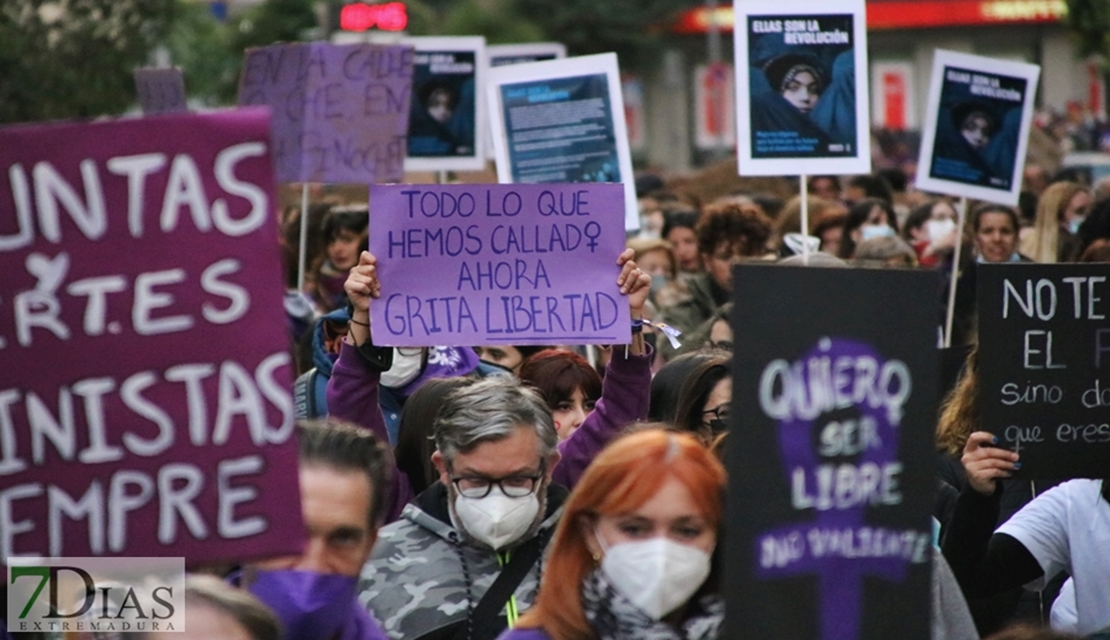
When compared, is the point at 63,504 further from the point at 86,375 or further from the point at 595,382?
the point at 595,382

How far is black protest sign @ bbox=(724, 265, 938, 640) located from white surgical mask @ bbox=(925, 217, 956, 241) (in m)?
8.72

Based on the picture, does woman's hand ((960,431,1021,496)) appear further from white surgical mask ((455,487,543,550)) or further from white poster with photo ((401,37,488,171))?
white poster with photo ((401,37,488,171))

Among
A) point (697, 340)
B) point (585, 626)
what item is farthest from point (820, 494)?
point (697, 340)

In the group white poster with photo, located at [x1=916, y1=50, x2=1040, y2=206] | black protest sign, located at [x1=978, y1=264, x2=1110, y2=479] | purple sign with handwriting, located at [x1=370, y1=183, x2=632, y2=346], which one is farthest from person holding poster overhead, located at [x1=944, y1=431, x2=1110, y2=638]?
white poster with photo, located at [x1=916, y1=50, x2=1040, y2=206]

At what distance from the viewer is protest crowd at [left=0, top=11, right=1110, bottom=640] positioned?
3355 millimetres

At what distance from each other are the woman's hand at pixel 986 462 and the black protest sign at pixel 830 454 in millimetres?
1358

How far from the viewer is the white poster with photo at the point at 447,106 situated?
11555mm

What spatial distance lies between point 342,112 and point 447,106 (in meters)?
2.62

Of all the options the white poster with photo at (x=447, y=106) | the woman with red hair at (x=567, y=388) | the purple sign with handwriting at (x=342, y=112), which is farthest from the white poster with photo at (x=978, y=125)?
the woman with red hair at (x=567, y=388)

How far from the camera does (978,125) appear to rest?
34.4 feet

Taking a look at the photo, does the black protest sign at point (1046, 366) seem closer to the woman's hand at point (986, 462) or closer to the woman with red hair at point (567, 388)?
the woman's hand at point (986, 462)

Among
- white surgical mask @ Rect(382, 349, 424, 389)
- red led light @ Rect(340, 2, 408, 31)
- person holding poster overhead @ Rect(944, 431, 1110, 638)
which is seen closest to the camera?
person holding poster overhead @ Rect(944, 431, 1110, 638)

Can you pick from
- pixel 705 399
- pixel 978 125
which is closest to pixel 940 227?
pixel 978 125

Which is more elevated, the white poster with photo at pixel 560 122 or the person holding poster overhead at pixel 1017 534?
the white poster with photo at pixel 560 122
